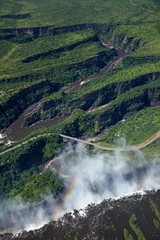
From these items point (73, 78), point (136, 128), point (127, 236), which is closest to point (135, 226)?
point (127, 236)

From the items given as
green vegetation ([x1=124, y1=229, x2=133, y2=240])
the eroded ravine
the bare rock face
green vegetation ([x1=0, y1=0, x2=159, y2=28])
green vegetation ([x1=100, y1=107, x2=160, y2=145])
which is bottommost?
green vegetation ([x1=124, y1=229, x2=133, y2=240])

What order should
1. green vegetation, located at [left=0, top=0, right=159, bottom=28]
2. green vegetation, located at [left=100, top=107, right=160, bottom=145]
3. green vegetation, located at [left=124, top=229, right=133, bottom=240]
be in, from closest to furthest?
green vegetation, located at [left=124, top=229, right=133, bottom=240], green vegetation, located at [left=100, top=107, right=160, bottom=145], green vegetation, located at [left=0, top=0, right=159, bottom=28]

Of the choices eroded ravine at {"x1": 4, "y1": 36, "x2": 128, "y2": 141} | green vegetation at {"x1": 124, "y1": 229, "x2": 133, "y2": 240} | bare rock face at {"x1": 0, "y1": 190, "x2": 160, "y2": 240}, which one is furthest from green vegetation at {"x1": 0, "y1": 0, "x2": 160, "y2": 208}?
bare rock face at {"x1": 0, "y1": 190, "x2": 160, "y2": 240}

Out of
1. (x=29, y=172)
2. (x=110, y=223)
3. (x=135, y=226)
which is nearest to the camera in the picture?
(x=135, y=226)

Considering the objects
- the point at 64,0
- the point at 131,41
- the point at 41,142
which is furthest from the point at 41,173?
the point at 64,0

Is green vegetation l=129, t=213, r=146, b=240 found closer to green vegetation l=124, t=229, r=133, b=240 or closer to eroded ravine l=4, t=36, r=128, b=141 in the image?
green vegetation l=124, t=229, r=133, b=240

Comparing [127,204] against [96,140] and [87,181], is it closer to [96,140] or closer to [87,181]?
[87,181]

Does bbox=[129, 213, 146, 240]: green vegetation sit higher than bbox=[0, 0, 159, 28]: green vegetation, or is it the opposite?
bbox=[0, 0, 159, 28]: green vegetation

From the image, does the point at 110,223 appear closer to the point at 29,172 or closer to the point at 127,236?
the point at 127,236

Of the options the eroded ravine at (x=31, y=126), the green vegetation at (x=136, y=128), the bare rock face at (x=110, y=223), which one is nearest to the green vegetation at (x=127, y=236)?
the bare rock face at (x=110, y=223)
